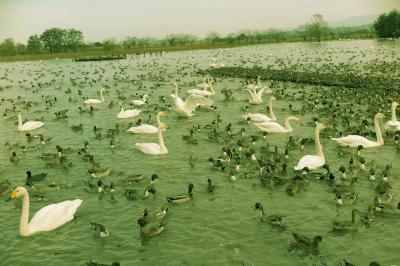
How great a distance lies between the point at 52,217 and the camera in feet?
39.7

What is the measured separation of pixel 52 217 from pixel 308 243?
6.81 meters

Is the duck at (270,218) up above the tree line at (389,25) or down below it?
below

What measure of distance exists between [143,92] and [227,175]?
929 inches

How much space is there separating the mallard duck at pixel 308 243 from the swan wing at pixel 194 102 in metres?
14.4

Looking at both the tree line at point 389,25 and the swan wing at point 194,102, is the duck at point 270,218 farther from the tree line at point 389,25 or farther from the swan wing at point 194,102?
the tree line at point 389,25

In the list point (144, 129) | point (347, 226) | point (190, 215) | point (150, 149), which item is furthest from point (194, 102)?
point (347, 226)

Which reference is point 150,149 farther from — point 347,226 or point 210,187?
point 347,226

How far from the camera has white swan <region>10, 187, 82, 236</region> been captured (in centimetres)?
1177

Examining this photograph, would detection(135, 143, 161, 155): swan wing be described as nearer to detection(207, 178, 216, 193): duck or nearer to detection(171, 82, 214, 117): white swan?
detection(207, 178, 216, 193): duck

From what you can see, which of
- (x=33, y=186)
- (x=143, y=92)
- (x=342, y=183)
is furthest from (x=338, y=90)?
(x=33, y=186)

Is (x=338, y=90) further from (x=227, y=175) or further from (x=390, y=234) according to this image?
(x=390, y=234)

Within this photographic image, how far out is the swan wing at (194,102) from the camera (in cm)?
2420

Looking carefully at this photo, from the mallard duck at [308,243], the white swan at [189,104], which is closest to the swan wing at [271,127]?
the white swan at [189,104]

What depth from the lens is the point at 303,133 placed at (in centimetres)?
2133
